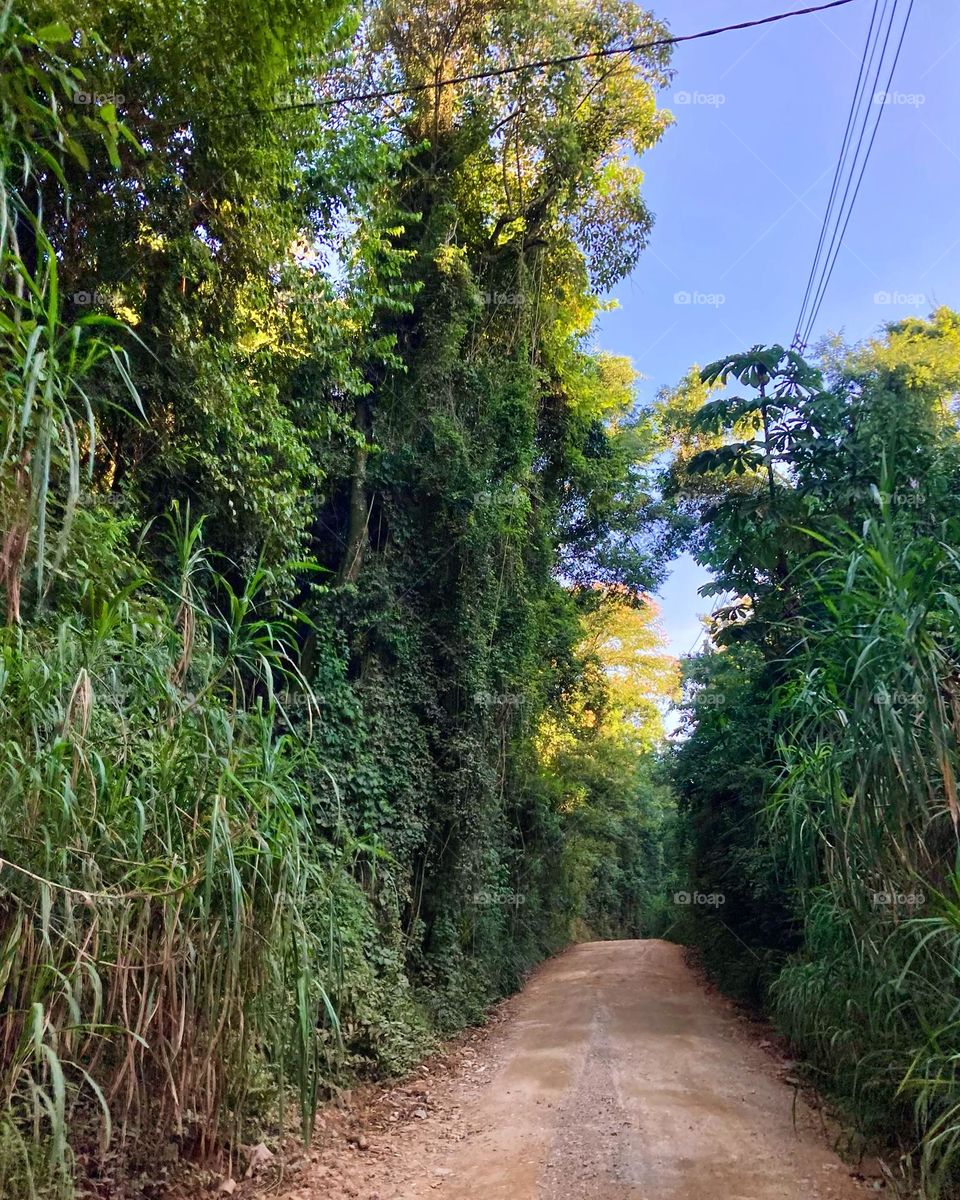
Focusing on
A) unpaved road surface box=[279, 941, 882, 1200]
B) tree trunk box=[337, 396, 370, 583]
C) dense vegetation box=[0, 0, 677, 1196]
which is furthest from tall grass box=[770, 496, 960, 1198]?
tree trunk box=[337, 396, 370, 583]

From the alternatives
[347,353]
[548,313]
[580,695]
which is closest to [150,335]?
[347,353]

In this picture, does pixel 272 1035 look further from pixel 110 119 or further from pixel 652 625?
pixel 652 625

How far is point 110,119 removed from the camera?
2.26 metres

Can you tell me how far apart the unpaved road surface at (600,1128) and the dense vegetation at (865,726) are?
0.51 m

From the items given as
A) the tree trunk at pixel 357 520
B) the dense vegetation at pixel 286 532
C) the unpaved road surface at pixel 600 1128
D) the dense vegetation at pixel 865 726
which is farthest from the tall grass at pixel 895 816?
the tree trunk at pixel 357 520

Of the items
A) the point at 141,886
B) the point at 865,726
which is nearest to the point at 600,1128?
the point at 865,726

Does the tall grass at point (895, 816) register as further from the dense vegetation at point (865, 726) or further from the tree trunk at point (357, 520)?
the tree trunk at point (357, 520)

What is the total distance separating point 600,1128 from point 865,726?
3.04 metres

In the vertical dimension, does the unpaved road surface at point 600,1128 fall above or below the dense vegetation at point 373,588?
below

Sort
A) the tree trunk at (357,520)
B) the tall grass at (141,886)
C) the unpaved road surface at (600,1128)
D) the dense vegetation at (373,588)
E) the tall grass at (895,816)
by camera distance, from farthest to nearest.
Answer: the tree trunk at (357,520) → the unpaved road surface at (600,1128) → the tall grass at (895,816) → the dense vegetation at (373,588) → the tall grass at (141,886)

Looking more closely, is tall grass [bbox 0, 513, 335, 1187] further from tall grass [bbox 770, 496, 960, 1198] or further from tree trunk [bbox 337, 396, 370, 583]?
tree trunk [bbox 337, 396, 370, 583]

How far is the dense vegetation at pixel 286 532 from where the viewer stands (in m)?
2.35

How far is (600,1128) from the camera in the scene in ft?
14.3

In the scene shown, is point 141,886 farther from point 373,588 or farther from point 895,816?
point 373,588
